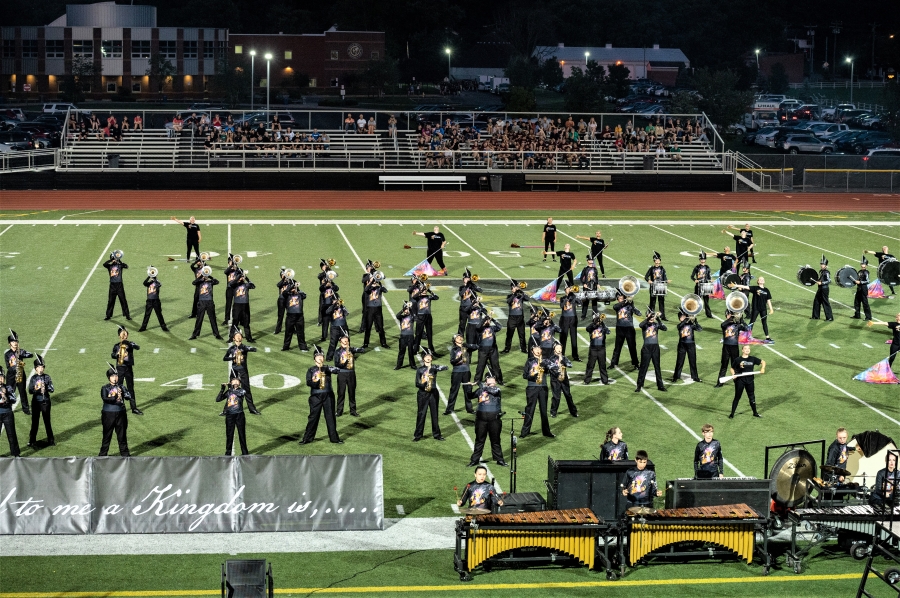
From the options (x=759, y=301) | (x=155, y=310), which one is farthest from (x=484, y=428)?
(x=759, y=301)

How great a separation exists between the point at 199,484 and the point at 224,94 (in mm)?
73255

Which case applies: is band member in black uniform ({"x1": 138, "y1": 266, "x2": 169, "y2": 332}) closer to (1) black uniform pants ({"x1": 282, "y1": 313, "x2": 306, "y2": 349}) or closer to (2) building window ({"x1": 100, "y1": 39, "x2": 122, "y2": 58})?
(1) black uniform pants ({"x1": 282, "y1": 313, "x2": 306, "y2": 349})

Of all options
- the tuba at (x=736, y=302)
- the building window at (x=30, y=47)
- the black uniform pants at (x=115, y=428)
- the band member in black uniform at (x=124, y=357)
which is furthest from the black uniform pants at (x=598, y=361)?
the building window at (x=30, y=47)

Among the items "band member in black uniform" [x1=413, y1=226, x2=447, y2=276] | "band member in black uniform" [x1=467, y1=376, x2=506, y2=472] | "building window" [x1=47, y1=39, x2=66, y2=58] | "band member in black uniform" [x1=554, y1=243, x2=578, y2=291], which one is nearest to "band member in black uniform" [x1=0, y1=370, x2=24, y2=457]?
"band member in black uniform" [x1=467, y1=376, x2=506, y2=472]

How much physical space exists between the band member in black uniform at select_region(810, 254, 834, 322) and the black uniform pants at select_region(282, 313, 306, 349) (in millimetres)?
10543

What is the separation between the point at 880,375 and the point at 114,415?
12375 mm

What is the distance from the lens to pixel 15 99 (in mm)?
92000

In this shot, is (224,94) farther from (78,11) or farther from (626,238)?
(626,238)

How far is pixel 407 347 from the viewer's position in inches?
849

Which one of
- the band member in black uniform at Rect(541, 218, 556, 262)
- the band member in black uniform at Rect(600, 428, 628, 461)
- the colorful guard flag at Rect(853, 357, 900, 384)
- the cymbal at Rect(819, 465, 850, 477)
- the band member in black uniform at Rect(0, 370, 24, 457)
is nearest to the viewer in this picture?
the cymbal at Rect(819, 465, 850, 477)

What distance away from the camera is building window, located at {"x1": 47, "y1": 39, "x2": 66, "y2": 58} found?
9346 centimetres

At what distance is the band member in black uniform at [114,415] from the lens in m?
16.2

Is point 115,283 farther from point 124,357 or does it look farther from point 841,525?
point 841,525

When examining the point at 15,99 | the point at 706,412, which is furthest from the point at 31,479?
the point at 15,99
